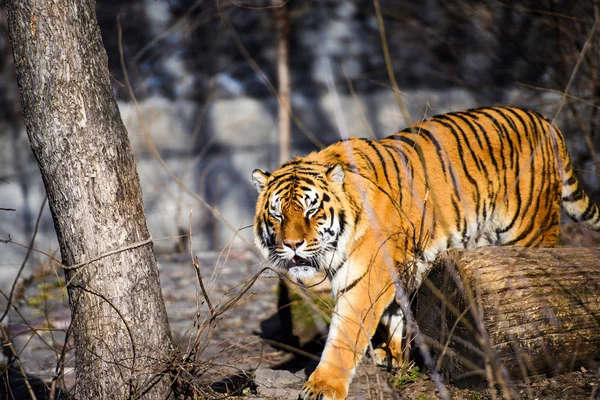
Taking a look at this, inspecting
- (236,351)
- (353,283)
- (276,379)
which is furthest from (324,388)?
(236,351)

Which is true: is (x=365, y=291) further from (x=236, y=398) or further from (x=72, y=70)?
(x=72, y=70)

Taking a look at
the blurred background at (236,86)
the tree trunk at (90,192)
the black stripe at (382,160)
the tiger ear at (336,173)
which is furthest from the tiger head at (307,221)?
the blurred background at (236,86)

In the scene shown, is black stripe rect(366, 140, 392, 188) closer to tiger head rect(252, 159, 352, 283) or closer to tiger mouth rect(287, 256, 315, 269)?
tiger head rect(252, 159, 352, 283)

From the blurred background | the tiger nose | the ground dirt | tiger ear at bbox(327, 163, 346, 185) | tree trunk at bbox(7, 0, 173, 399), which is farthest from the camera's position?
the blurred background

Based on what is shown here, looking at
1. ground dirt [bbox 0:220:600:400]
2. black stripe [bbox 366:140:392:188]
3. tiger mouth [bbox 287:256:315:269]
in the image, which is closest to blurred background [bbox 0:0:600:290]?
ground dirt [bbox 0:220:600:400]

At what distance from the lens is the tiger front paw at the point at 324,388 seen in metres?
2.96

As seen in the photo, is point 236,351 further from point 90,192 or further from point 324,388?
point 90,192

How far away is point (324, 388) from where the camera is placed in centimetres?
298

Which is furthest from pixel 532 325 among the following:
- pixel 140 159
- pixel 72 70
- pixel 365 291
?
pixel 140 159

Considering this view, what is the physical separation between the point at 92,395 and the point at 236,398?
24.5 inches

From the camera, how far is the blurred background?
736cm

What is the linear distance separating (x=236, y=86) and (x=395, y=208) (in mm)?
4753

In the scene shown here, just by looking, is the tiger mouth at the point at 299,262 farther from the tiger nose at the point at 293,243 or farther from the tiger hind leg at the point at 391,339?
the tiger hind leg at the point at 391,339

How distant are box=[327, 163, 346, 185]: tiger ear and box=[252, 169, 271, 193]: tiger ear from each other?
1.16ft
